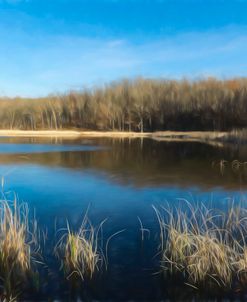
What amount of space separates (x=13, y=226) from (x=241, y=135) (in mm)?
25074

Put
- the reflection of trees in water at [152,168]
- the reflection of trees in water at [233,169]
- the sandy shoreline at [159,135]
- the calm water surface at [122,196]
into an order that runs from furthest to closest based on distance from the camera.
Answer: the sandy shoreline at [159,135], the reflection of trees in water at [233,169], the reflection of trees in water at [152,168], the calm water surface at [122,196]

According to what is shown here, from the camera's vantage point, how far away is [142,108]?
180ft

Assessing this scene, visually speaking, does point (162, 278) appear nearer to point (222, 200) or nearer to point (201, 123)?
point (222, 200)

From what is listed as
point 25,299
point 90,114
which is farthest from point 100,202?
point 90,114

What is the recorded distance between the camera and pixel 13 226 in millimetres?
4898

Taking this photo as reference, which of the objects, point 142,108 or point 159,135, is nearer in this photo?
point 159,135

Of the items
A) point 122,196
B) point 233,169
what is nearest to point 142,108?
point 233,169

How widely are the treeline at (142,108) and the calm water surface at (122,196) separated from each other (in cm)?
3056

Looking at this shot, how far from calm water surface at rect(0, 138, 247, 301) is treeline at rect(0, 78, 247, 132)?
30555 mm

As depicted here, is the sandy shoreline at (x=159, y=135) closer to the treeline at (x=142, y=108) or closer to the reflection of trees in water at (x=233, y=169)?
the treeline at (x=142, y=108)

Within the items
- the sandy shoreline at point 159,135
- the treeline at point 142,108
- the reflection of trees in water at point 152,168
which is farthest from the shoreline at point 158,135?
the reflection of trees in water at point 152,168

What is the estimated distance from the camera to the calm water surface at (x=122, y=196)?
4.66m

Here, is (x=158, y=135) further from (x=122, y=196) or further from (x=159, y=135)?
(x=122, y=196)

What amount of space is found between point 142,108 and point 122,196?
45.5m
